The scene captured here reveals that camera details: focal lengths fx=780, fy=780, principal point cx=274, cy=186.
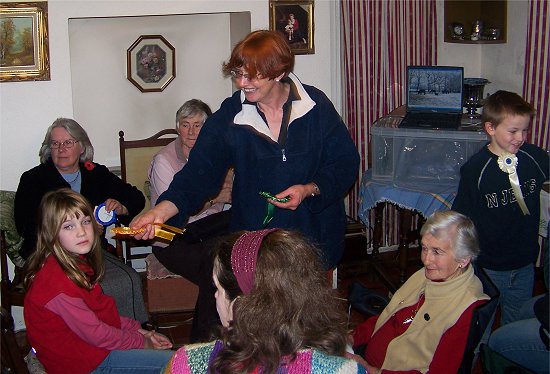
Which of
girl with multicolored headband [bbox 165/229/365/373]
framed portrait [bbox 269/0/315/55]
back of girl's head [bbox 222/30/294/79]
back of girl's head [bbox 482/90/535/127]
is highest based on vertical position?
framed portrait [bbox 269/0/315/55]

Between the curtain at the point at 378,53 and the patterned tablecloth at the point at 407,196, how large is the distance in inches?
25.5

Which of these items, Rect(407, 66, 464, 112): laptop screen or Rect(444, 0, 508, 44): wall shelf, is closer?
Rect(407, 66, 464, 112): laptop screen

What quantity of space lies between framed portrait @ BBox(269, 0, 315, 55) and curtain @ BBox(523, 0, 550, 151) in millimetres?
1373

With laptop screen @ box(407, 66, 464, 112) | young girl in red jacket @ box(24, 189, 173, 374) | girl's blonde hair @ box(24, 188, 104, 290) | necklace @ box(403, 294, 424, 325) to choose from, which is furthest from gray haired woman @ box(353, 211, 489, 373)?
laptop screen @ box(407, 66, 464, 112)

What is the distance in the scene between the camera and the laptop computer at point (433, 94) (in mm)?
4734

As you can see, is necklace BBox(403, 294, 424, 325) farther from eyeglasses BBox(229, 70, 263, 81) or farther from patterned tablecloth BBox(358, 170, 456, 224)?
patterned tablecloth BBox(358, 170, 456, 224)

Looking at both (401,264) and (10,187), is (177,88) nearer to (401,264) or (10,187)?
(10,187)

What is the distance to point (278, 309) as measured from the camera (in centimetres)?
182

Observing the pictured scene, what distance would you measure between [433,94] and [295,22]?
3.18ft

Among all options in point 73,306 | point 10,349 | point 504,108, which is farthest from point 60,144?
point 504,108

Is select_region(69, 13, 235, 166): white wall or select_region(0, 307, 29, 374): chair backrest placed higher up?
select_region(69, 13, 235, 166): white wall

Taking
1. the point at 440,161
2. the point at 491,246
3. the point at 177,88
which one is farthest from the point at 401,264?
the point at 177,88

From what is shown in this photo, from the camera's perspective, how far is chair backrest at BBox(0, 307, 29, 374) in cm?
266

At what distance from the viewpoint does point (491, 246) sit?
3.48 metres
